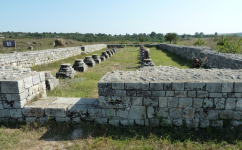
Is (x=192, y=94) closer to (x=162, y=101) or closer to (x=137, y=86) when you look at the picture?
(x=162, y=101)

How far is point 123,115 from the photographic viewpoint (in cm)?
390

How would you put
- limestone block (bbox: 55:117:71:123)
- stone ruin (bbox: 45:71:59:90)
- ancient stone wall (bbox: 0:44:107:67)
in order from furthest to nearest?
1. ancient stone wall (bbox: 0:44:107:67)
2. stone ruin (bbox: 45:71:59:90)
3. limestone block (bbox: 55:117:71:123)

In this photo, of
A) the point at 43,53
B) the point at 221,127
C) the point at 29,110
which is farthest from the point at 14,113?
the point at 43,53

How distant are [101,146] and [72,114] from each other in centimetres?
122

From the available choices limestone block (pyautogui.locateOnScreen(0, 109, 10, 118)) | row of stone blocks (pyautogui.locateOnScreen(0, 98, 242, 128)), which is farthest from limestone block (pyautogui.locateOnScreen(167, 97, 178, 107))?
limestone block (pyautogui.locateOnScreen(0, 109, 10, 118))

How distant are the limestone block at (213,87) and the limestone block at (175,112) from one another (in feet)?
2.56

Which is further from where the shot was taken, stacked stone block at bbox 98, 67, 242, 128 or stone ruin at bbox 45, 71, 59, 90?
stone ruin at bbox 45, 71, 59, 90

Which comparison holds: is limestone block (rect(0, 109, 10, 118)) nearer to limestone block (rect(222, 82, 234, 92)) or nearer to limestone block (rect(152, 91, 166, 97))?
limestone block (rect(152, 91, 166, 97))

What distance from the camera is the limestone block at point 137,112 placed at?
12.6ft

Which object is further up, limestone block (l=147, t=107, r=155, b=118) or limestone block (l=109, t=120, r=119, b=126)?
limestone block (l=147, t=107, r=155, b=118)

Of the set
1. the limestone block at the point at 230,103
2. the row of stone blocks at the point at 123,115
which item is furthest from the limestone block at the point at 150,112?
the limestone block at the point at 230,103

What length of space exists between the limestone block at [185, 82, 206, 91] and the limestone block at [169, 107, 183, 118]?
1.72 ft

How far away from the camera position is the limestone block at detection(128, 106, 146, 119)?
3828mm

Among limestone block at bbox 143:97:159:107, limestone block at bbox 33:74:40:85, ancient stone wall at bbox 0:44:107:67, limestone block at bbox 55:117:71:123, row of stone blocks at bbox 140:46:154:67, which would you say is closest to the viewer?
limestone block at bbox 143:97:159:107
